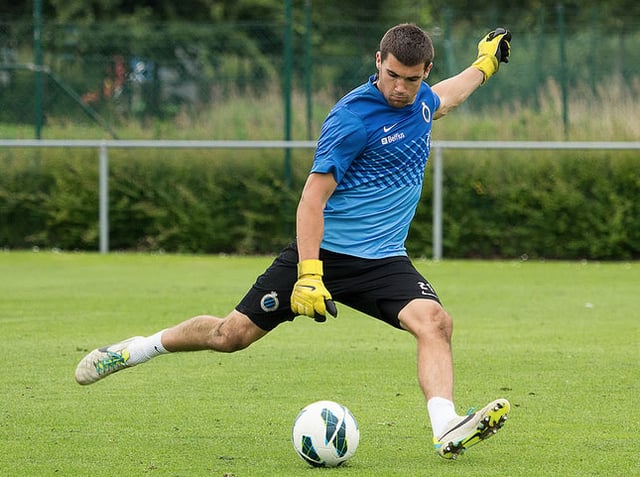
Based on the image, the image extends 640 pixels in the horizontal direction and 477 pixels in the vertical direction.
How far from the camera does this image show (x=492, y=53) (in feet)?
25.5

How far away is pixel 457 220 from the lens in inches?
714

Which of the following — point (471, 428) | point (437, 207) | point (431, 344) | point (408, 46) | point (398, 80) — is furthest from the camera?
point (437, 207)

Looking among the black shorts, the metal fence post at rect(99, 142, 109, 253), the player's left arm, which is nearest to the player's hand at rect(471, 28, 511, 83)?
the player's left arm

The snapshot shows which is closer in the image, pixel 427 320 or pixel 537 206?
pixel 427 320

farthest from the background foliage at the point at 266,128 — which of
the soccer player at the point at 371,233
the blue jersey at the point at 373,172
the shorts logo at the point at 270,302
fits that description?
the shorts logo at the point at 270,302

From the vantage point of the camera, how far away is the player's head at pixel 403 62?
6.12m

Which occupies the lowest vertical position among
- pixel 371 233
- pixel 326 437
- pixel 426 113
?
pixel 326 437

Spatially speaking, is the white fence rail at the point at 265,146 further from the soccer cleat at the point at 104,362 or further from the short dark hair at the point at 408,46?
the short dark hair at the point at 408,46

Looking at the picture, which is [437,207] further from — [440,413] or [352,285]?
[440,413]

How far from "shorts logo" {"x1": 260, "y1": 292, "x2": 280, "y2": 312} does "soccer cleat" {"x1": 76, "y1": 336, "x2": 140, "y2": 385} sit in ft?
3.34

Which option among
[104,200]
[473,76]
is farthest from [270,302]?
[104,200]

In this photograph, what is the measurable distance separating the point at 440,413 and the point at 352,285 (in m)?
0.92

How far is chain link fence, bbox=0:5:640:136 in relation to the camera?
2064 cm

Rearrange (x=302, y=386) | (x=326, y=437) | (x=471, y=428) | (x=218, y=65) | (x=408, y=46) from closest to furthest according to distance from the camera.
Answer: (x=471, y=428) → (x=326, y=437) → (x=408, y=46) → (x=302, y=386) → (x=218, y=65)
